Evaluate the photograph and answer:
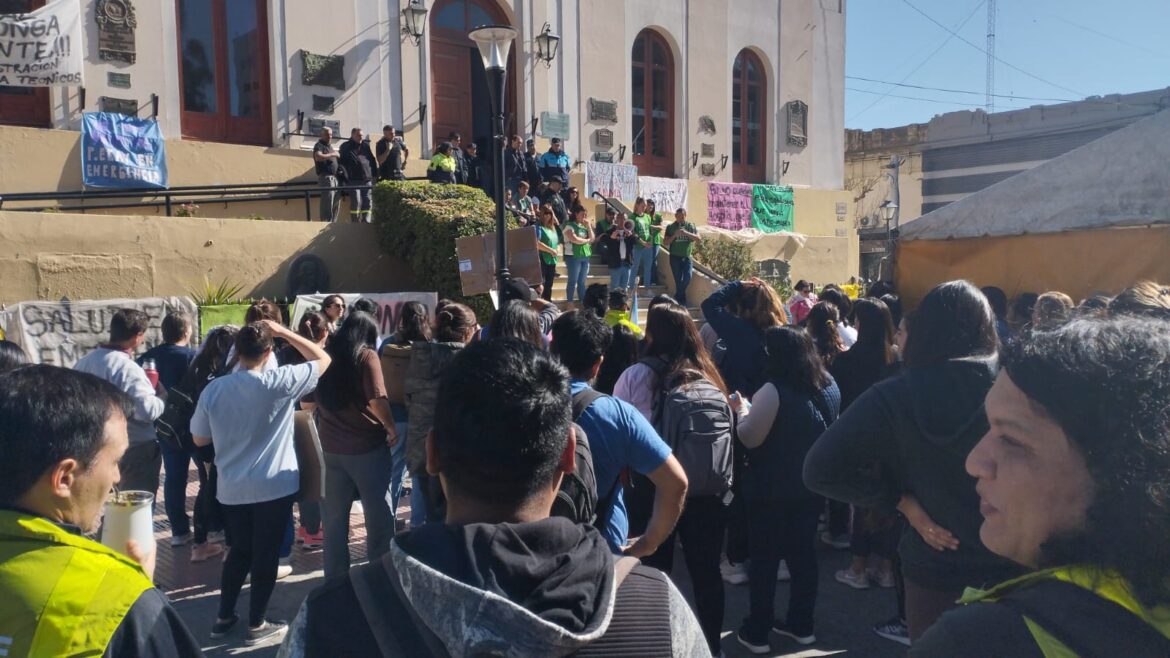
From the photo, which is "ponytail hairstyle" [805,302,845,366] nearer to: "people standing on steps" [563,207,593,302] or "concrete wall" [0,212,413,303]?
"people standing on steps" [563,207,593,302]

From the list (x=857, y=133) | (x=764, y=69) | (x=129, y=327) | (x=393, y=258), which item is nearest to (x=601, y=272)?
(x=393, y=258)

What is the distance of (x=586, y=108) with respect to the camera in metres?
17.8

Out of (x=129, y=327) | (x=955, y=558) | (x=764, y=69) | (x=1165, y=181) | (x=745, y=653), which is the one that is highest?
(x=764, y=69)

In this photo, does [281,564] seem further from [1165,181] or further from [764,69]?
[764,69]

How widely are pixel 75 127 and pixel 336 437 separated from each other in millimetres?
10402

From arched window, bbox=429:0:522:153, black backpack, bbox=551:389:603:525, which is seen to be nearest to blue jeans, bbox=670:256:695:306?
arched window, bbox=429:0:522:153

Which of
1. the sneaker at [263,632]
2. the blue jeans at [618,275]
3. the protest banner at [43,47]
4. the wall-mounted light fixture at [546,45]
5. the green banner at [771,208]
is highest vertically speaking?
the wall-mounted light fixture at [546,45]

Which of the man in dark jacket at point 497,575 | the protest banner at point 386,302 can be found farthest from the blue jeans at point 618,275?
the man in dark jacket at point 497,575

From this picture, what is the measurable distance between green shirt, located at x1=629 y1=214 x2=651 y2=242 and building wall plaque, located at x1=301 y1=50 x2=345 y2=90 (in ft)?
18.4

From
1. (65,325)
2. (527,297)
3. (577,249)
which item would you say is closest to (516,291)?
(527,297)

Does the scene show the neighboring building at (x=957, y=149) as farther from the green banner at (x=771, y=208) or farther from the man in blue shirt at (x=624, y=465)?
the man in blue shirt at (x=624, y=465)

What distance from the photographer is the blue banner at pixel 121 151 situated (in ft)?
40.5

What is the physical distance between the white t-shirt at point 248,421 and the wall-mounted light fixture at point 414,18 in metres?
12.2

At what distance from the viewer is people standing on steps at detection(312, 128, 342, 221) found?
13227mm
